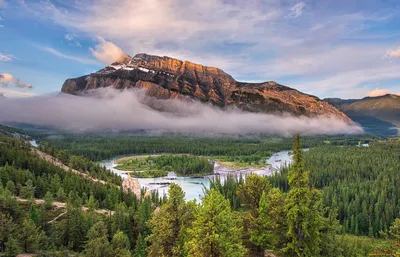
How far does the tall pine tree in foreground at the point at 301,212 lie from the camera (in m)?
30.7

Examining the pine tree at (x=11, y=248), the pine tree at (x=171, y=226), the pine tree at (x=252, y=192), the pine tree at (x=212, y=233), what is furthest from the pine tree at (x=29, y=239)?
the pine tree at (x=252, y=192)

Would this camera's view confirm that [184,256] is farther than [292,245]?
No

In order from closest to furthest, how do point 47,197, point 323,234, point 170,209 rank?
point 170,209 < point 323,234 < point 47,197

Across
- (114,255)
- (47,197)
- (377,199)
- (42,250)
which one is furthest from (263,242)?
(377,199)

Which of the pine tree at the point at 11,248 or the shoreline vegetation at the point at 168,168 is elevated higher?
the pine tree at the point at 11,248

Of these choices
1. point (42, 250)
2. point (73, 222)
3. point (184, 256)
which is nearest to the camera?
point (184, 256)

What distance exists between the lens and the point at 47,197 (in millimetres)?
66000

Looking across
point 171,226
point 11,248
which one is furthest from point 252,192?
point 11,248

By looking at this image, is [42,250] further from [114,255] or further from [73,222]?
[114,255]

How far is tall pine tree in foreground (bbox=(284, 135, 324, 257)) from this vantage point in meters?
30.7

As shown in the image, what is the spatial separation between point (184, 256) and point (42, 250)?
2665 centimetres

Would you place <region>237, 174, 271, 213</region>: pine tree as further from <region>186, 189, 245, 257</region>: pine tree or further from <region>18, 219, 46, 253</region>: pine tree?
<region>18, 219, 46, 253</region>: pine tree

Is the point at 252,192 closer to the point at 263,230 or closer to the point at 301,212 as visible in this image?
the point at 263,230

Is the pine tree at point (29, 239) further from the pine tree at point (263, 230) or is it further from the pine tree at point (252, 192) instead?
the pine tree at point (263, 230)
